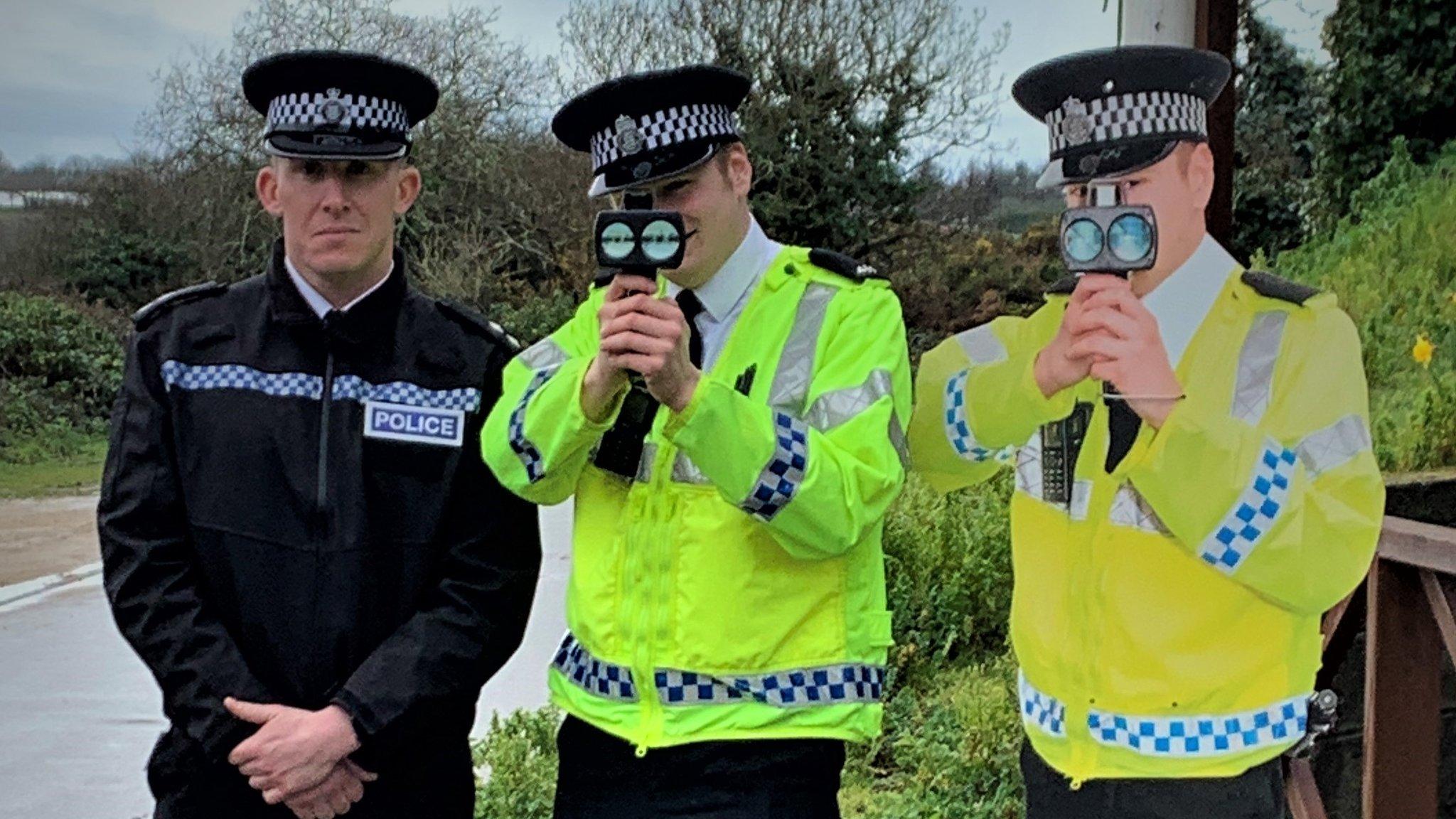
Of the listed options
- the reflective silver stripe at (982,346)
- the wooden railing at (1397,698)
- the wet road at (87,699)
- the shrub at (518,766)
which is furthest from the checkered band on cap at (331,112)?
the wooden railing at (1397,698)

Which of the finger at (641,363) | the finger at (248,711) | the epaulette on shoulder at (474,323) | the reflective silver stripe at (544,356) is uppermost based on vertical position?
the epaulette on shoulder at (474,323)

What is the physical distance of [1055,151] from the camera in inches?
68.4

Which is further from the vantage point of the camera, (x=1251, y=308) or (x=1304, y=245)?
(x=1304, y=245)

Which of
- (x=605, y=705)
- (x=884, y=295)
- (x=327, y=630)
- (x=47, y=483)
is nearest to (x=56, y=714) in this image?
(x=47, y=483)

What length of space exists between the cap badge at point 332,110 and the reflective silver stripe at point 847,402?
96 centimetres

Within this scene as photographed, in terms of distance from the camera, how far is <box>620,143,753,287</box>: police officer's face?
194 centimetres

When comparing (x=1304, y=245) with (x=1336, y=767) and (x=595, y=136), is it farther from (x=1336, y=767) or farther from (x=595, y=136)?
(x=595, y=136)

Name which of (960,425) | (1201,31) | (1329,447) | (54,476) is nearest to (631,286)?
(960,425)

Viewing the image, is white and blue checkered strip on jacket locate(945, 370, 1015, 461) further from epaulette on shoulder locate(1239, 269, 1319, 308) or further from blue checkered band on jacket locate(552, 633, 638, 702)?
blue checkered band on jacket locate(552, 633, 638, 702)

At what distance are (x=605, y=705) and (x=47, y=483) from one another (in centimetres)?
582

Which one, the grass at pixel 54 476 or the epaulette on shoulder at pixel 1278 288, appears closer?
the epaulette on shoulder at pixel 1278 288

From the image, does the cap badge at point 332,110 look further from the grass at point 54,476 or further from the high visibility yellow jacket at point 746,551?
the grass at point 54,476

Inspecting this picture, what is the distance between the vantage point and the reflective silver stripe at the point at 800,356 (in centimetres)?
188

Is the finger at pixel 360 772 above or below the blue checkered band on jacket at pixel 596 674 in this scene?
below
